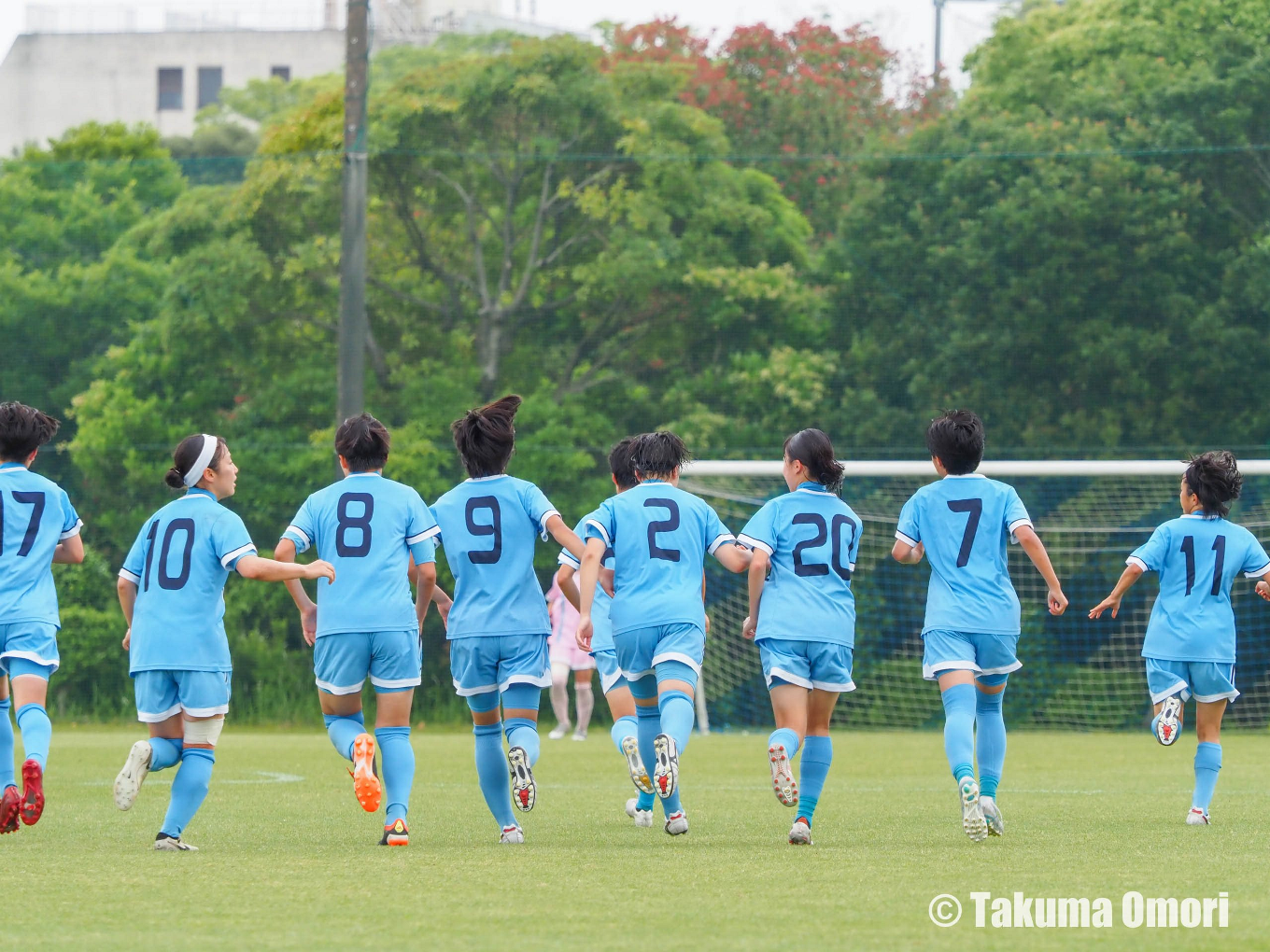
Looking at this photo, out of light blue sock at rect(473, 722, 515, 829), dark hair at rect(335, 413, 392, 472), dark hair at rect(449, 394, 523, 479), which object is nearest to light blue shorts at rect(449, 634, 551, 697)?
light blue sock at rect(473, 722, 515, 829)

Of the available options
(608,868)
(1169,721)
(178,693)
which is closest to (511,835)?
(608,868)

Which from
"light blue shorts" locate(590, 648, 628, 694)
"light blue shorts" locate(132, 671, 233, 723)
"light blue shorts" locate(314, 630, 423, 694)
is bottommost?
"light blue shorts" locate(590, 648, 628, 694)

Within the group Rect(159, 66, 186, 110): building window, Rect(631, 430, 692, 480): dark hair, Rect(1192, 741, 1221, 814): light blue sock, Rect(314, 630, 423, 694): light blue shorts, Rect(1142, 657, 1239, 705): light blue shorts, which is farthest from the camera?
Rect(159, 66, 186, 110): building window

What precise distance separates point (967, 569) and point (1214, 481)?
5.16 ft

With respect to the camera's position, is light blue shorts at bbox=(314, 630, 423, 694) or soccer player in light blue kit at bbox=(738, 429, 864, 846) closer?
light blue shorts at bbox=(314, 630, 423, 694)

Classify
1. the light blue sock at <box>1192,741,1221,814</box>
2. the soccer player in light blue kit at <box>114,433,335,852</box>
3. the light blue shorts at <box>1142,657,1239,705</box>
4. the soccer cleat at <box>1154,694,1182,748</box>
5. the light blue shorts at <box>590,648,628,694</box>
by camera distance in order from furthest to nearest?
the light blue shorts at <box>590,648,628,694</box> < the light blue shorts at <box>1142,657,1239,705</box> < the light blue sock at <box>1192,741,1221,814</box> < the soccer cleat at <box>1154,694,1182,748</box> < the soccer player in light blue kit at <box>114,433,335,852</box>

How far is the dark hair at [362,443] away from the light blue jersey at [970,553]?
7.28ft

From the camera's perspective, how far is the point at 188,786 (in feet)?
22.3

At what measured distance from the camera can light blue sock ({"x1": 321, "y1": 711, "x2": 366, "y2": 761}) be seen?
22.5ft

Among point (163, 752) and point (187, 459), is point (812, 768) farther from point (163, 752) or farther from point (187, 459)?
point (187, 459)

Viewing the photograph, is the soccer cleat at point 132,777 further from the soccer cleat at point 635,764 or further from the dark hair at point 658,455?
the dark hair at point 658,455

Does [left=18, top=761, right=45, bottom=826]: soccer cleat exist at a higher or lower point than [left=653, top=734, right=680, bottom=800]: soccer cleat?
lower

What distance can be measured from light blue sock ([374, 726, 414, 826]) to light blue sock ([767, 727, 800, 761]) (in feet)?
4.74

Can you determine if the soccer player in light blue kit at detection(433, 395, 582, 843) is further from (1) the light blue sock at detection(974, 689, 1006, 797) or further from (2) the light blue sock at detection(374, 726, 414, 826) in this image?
(1) the light blue sock at detection(974, 689, 1006, 797)
